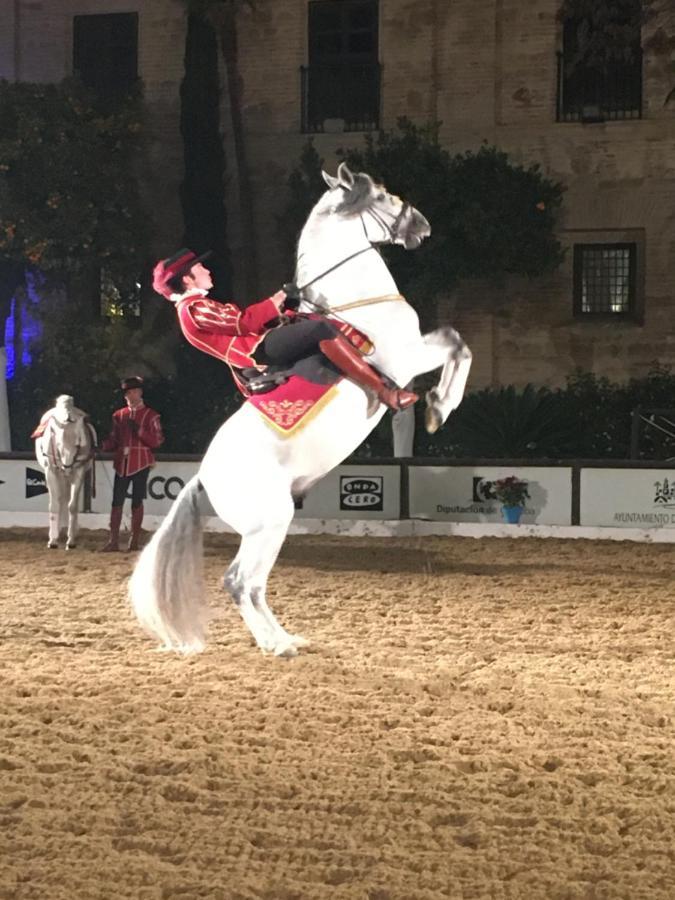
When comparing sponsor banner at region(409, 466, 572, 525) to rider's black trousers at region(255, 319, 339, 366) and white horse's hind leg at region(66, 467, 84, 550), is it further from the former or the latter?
rider's black trousers at region(255, 319, 339, 366)

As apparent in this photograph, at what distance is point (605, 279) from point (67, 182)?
10.4m

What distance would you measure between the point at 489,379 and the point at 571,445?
3844mm

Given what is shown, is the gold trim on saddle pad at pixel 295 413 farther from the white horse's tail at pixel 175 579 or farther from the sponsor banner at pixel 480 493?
the sponsor banner at pixel 480 493

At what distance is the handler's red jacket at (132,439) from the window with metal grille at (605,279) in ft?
37.9

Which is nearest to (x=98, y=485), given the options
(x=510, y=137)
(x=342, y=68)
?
(x=510, y=137)

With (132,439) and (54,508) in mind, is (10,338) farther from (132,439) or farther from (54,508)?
(132,439)

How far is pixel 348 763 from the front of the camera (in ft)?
18.4

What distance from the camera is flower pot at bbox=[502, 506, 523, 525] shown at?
15.7 m

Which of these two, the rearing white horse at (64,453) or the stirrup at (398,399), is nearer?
the stirrup at (398,399)

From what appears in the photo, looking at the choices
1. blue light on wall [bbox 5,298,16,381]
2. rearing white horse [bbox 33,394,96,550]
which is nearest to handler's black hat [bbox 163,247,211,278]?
rearing white horse [bbox 33,394,96,550]

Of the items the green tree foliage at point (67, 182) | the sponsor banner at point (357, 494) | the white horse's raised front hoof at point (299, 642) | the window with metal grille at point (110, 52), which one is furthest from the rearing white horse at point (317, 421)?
the window with metal grille at point (110, 52)

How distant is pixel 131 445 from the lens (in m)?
14.2

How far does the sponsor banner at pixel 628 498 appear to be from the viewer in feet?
50.4

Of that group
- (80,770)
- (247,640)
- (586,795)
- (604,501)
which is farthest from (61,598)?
(604,501)
